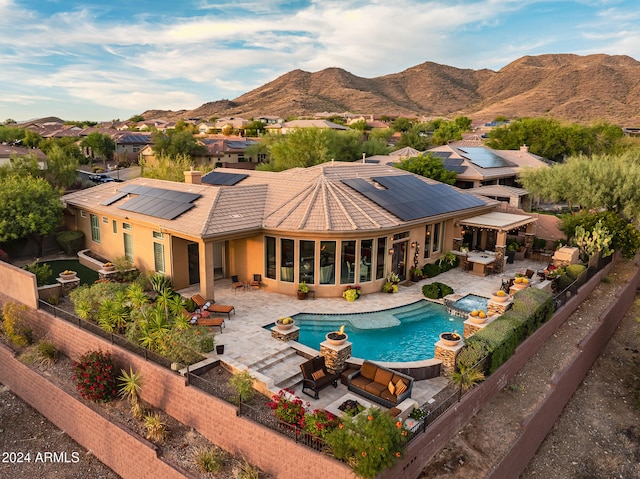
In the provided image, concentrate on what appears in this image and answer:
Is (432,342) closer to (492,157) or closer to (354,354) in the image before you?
(354,354)

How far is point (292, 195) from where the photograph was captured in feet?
70.3

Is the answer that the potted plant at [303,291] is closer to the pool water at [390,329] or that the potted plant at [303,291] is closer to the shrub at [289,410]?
the pool water at [390,329]

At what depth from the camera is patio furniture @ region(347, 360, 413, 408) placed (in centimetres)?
1116

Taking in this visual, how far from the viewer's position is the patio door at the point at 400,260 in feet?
68.4

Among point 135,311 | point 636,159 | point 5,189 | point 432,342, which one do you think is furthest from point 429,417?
point 636,159

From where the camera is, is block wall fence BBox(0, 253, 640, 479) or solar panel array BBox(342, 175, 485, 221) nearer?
block wall fence BBox(0, 253, 640, 479)

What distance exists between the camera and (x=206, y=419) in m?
11.6

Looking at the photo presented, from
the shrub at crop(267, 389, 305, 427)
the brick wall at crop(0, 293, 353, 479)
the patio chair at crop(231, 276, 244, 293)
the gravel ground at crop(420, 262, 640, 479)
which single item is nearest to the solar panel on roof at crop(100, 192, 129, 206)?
the patio chair at crop(231, 276, 244, 293)

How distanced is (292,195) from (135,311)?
9.14 metres

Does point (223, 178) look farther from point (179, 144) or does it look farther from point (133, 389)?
point (179, 144)

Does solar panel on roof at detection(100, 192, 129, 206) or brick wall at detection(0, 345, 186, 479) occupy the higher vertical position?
solar panel on roof at detection(100, 192, 129, 206)

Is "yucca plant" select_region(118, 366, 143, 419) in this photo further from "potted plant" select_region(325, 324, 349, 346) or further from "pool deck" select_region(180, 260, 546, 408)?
"potted plant" select_region(325, 324, 349, 346)

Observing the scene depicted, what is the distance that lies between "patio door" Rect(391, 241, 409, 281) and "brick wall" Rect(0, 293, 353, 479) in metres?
11.6

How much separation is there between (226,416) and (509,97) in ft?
584
